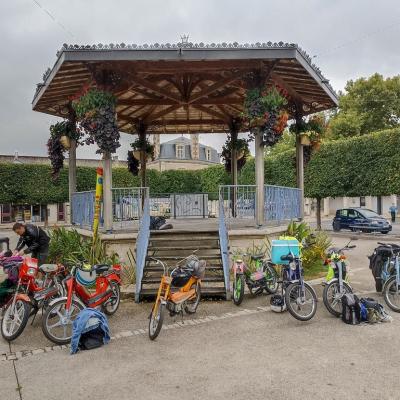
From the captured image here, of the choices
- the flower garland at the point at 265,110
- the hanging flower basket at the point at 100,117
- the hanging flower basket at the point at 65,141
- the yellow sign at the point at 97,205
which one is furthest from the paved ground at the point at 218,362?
the hanging flower basket at the point at 65,141

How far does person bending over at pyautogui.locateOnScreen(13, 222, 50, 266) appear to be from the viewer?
734cm

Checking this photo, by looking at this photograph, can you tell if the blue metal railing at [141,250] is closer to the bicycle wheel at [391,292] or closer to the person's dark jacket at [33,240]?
the person's dark jacket at [33,240]

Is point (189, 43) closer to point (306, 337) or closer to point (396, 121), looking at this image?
point (306, 337)

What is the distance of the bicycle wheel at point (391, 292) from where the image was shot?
6910 mm

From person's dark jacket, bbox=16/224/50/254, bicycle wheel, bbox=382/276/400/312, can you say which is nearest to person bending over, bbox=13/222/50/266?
person's dark jacket, bbox=16/224/50/254

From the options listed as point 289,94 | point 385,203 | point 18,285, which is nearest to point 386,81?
point 385,203

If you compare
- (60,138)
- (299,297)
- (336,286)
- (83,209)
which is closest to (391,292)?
(336,286)

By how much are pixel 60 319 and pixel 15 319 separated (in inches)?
26.1

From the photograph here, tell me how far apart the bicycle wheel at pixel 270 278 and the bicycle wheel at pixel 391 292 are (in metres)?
1.93

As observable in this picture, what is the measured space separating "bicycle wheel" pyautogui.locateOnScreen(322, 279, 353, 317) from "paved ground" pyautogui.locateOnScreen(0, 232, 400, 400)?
0.17 meters

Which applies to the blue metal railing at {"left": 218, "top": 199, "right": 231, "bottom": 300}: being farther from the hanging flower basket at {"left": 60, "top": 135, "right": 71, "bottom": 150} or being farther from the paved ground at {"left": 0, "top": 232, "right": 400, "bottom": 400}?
the hanging flower basket at {"left": 60, "top": 135, "right": 71, "bottom": 150}

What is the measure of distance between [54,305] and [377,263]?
18.7 ft

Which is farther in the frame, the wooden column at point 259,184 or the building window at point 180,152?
the building window at point 180,152

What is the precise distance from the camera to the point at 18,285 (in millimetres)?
5934
